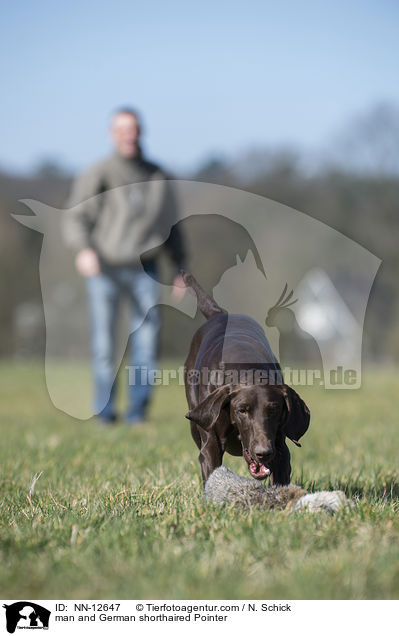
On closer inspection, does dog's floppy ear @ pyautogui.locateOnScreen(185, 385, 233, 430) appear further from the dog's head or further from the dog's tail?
the dog's tail

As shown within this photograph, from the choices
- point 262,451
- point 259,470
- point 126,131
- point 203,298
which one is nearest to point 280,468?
point 259,470

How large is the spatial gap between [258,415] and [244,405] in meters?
0.06

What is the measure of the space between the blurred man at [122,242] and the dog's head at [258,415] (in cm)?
305

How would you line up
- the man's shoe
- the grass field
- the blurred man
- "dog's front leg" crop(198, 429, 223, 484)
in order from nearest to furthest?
the grass field < "dog's front leg" crop(198, 429, 223, 484) < the blurred man < the man's shoe

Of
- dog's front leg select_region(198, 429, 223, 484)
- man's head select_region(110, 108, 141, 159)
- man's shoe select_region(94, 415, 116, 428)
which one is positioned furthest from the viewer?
man's shoe select_region(94, 415, 116, 428)

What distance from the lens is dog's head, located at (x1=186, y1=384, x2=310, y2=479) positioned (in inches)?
104

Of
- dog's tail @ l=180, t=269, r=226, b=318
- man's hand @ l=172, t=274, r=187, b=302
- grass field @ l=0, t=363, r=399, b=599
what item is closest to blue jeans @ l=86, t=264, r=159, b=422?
man's hand @ l=172, t=274, r=187, b=302

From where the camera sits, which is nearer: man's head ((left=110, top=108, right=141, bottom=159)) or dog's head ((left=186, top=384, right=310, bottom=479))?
dog's head ((left=186, top=384, right=310, bottom=479))

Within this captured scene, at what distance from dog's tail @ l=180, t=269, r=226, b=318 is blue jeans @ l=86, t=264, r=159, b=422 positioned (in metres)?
2.78
